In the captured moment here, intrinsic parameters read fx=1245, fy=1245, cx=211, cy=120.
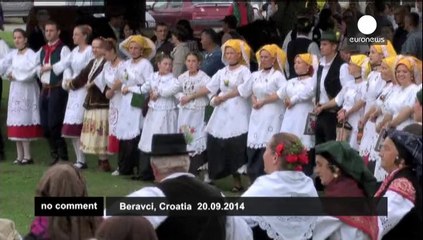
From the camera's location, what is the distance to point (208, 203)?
486 centimetres

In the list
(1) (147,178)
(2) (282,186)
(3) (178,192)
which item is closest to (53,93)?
(1) (147,178)

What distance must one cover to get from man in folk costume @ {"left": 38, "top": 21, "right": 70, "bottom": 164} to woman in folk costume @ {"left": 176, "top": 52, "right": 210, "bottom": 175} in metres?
1.29

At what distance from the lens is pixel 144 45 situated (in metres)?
10.2

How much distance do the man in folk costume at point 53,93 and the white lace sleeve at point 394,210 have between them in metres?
5.68

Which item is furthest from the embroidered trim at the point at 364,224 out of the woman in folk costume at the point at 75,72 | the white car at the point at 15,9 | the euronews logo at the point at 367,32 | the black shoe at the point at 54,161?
the white car at the point at 15,9

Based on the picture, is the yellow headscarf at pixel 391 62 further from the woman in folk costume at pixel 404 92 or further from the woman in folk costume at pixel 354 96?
the woman in folk costume at pixel 354 96

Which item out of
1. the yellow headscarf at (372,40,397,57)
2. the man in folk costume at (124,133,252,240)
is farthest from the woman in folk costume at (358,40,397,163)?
the man in folk costume at (124,133,252,240)

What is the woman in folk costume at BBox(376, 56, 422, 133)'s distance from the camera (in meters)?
7.80

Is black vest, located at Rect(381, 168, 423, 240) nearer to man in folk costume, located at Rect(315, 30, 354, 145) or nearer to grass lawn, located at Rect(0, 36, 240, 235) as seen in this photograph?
grass lawn, located at Rect(0, 36, 240, 235)

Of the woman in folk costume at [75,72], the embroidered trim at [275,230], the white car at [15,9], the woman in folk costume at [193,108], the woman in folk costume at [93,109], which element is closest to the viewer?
the embroidered trim at [275,230]

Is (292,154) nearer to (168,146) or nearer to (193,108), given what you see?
(168,146)

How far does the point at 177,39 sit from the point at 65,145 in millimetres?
1433

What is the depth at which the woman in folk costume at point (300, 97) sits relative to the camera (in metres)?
9.19

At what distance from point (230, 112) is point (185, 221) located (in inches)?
192
